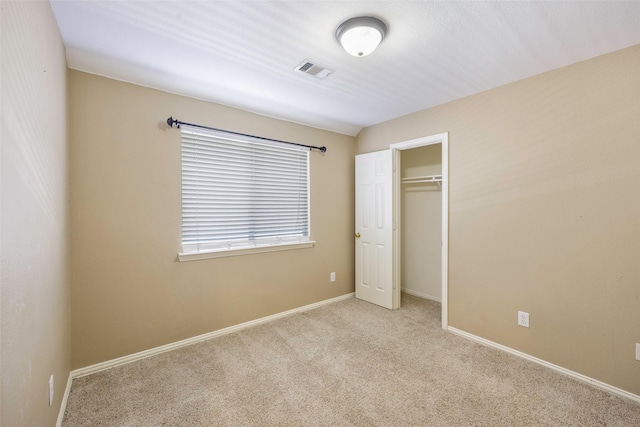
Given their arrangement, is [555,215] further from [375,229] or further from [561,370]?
[375,229]

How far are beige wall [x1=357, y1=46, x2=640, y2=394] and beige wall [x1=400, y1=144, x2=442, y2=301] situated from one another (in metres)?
0.96

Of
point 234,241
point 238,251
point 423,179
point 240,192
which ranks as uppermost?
Result: point 423,179

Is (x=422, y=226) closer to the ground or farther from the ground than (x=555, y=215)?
closer to the ground

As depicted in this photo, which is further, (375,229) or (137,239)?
(375,229)

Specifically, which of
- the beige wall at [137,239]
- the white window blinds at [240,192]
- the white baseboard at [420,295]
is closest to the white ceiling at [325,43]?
the beige wall at [137,239]

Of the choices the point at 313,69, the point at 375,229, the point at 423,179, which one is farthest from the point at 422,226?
the point at 313,69

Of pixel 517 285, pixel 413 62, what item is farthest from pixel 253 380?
pixel 413 62

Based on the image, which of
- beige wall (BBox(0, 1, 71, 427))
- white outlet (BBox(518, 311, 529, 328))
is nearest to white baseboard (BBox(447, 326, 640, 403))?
white outlet (BBox(518, 311, 529, 328))

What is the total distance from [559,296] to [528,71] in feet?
5.97

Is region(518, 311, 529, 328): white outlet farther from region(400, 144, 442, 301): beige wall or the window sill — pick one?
the window sill

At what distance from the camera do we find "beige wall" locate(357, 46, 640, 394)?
1919 mm

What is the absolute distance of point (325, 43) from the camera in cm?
188

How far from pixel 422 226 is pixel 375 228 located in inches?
33.4

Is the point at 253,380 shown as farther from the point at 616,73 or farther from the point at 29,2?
the point at 616,73
